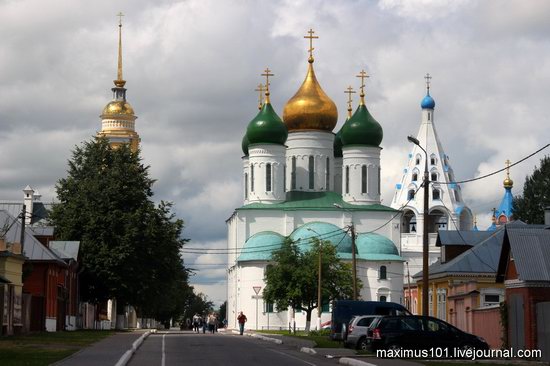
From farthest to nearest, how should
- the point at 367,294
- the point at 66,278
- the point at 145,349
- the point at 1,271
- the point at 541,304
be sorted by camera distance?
the point at 367,294 < the point at 66,278 < the point at 1,271 < the point at 145,349 < the point at 541,304

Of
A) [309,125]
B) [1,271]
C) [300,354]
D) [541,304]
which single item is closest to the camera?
[541,304]

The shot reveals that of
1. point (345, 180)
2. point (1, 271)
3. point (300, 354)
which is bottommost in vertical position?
point (300, 354)

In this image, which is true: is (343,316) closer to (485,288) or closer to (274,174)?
(485,288)

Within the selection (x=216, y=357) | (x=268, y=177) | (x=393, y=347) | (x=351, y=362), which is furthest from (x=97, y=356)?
(x=268, y=177)

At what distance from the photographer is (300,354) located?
36.6m

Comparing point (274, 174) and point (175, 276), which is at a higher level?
point (274, 174)

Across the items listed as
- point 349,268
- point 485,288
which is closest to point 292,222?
point 349,268

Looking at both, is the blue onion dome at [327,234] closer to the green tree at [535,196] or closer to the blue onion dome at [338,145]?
the blue onion dome at [338,145]

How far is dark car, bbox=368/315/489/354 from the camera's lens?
3412cm

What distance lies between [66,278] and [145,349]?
2289 centimetres

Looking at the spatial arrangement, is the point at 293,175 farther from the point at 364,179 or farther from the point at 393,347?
the point at 393,347

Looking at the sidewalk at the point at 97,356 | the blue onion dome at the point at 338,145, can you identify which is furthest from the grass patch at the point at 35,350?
the blue onion dome at the point at 338,145

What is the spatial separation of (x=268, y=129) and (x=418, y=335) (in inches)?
2482

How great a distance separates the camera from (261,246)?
94.6 meters
